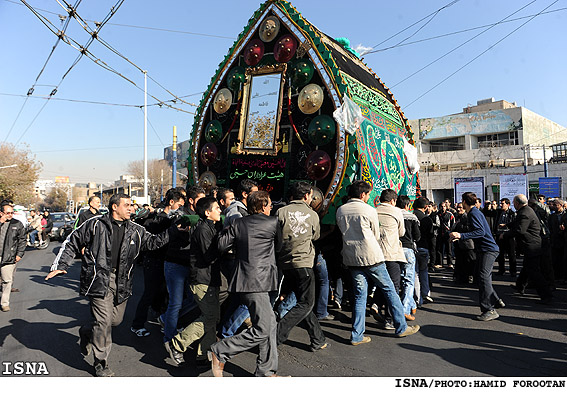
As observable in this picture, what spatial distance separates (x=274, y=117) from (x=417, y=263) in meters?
3.36

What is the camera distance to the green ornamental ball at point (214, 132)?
7207 mm

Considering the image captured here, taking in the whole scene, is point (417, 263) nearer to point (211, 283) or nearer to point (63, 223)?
point (211, 283)

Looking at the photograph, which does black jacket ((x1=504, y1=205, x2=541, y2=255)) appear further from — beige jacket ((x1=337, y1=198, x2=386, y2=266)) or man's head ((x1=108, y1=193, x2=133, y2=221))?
man's head ((x1=108, y1=193, x2=133, y2=221))

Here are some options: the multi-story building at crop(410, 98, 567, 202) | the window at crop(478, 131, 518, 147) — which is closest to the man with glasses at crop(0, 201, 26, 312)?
the multi-story building at crop(410, 98, 567, 202)

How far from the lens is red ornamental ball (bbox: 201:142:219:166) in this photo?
7.25m

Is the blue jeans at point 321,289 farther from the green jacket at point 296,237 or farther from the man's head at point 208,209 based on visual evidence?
the man's head at point 208,209

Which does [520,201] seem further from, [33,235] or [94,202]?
[33,235]

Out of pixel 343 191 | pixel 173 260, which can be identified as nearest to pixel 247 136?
pixel 343 191

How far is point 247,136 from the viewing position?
6.85 meters

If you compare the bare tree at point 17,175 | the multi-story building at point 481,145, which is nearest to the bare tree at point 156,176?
the bare tree at point 17,175

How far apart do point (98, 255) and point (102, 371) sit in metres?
1.12

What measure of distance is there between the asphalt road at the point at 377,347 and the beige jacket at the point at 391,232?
101 centimetres

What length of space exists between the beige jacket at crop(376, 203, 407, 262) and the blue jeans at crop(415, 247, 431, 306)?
4.61 ft

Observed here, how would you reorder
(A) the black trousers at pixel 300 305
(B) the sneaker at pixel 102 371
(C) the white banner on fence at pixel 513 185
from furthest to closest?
(C) the white banner on fence at pixel 513 185, (A) the black trousers at pixel 300 305, (B) the sneaker at pixel 102 371
